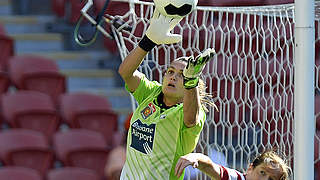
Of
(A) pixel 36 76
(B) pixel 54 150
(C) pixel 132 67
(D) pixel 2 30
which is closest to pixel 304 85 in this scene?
(C) pixel 132 67

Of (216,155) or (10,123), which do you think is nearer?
(216,155)

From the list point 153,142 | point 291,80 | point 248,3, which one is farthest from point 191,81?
point 248,3

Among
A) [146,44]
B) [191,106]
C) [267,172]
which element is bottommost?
[267,172]

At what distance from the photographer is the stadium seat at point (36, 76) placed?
6.07m

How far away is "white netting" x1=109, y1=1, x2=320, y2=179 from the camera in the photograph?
4.27m

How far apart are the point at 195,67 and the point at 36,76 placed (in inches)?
131

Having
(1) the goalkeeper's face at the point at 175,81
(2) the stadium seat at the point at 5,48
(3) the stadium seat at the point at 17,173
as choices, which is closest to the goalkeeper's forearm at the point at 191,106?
(1) the goalkeeper's face at the point at 175,81

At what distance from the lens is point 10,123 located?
19.1ft

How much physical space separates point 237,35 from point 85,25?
2.32 meters

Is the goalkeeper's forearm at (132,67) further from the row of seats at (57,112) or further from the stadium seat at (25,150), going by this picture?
the row of seats at (57,112)

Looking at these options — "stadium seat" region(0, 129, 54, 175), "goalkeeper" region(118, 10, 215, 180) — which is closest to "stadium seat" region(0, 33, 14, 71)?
"stadium seat" region(0, 129, 54, 175)

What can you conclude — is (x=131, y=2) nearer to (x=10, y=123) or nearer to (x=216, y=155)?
(x=216, y=155)

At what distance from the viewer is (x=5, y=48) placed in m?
6.34

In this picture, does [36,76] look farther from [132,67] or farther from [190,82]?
[190,82]
